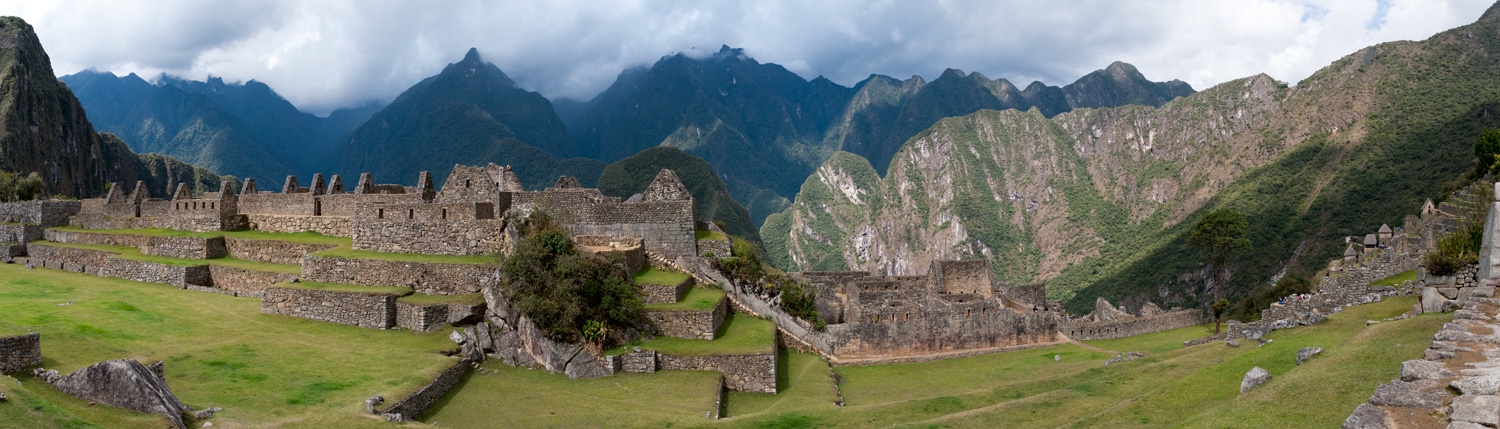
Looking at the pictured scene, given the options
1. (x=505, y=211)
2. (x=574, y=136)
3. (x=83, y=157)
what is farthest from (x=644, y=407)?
(x=574, y=136)

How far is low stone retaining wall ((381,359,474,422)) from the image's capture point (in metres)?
11.4

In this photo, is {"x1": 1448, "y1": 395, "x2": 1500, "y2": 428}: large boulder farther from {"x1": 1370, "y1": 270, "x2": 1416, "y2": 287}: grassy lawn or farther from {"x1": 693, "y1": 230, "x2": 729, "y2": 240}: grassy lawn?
{"x1": 1370, "y1": 270, "x2": 1416, "y2": 287}: grassy lawn

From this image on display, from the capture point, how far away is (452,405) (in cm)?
1316

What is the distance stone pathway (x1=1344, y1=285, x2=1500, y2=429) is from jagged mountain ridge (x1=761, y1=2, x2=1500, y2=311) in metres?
63.3

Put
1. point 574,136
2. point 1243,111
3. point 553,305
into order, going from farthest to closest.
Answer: point 574,136 < point 1243,111 < point 553,305

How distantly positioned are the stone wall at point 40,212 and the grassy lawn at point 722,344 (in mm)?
31413

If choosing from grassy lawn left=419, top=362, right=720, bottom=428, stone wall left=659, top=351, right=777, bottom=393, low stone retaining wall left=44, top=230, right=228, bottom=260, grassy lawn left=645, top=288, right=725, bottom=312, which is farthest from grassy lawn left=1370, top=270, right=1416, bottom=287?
low stone retaining wall left=44, top=230, right=228, bottom=260

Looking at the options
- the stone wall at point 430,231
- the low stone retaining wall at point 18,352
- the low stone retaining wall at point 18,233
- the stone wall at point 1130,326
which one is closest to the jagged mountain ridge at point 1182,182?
the stone wall at point 1130,326

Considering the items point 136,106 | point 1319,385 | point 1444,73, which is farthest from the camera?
point 136,106

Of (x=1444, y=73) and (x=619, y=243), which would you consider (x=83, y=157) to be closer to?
(x=619, y=243)

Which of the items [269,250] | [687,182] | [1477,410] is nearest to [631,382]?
[1477,410]

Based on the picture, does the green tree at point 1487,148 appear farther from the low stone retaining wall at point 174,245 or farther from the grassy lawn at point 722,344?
the low stone retaining wall at point 174,245

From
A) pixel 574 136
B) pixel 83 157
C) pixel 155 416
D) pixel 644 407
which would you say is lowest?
pixel 644 407

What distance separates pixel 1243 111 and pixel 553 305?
175m
